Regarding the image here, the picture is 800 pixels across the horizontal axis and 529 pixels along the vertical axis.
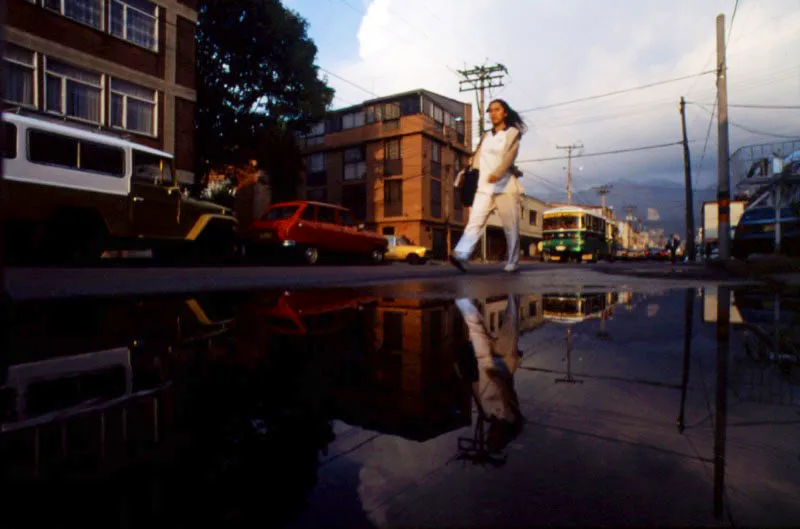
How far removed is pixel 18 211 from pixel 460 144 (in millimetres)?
36431

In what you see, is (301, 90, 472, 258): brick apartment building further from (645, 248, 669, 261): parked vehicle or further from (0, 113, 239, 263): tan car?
(0, 113, 239, 263): tan car

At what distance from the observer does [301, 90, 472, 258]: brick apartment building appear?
116 ft

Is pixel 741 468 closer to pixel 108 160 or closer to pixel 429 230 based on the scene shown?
pixel 108 160

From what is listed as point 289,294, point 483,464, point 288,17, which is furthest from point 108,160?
point 288,17

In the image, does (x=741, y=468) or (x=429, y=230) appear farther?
(x=429, y=230)

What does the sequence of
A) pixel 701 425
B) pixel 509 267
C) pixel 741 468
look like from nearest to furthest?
pixel 741 468 → pixel 701 425 → pixel 509 267

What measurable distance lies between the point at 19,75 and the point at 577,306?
53.1 ft

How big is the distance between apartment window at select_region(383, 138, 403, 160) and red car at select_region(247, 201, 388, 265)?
20.6 m

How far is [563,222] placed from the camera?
2853cm

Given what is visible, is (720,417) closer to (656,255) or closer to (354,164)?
(354,164)

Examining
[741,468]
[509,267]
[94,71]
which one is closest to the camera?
[741,468]

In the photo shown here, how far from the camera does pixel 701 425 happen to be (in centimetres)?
117

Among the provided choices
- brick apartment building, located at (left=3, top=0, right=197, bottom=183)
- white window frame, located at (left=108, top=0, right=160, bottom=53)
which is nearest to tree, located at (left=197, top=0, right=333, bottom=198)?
brick apartment building, located at (left=3, top=0, right=197, bottom=183)

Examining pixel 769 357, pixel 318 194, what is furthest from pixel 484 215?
pixel 318 194
